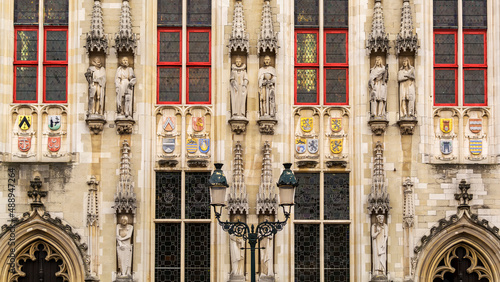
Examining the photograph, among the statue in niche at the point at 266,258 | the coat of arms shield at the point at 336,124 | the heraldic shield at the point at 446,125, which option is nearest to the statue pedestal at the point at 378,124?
the coat of arms shield at the point at 336,124

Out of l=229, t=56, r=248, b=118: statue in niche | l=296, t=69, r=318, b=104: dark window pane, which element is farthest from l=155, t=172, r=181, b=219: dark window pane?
l=296, t=69, r=318, b=104: dark window pane

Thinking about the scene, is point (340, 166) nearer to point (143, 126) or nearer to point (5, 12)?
point (143, 126)

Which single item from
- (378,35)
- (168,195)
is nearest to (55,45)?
(168,195)

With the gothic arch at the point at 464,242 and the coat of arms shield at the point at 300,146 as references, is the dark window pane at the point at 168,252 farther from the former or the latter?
the gothic arch at the point at 464,242

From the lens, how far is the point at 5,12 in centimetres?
2583

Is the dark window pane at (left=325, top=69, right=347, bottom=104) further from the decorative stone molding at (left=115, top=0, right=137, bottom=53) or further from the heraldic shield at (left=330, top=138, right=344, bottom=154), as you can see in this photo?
the decorative stone molding at (left=115, top=0, right=137, bottom=53)

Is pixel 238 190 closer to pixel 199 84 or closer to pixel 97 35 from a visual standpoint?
pixel 199 84

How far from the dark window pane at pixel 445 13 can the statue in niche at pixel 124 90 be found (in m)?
9.77

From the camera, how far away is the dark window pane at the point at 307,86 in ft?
84.7

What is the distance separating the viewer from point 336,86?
84.9ft

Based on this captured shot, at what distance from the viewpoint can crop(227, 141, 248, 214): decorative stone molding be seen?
2472 cm

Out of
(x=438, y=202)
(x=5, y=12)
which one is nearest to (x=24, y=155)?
(x=5, y=12)

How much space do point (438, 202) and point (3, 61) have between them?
14.1m

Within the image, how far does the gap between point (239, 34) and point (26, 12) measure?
22.5ft
